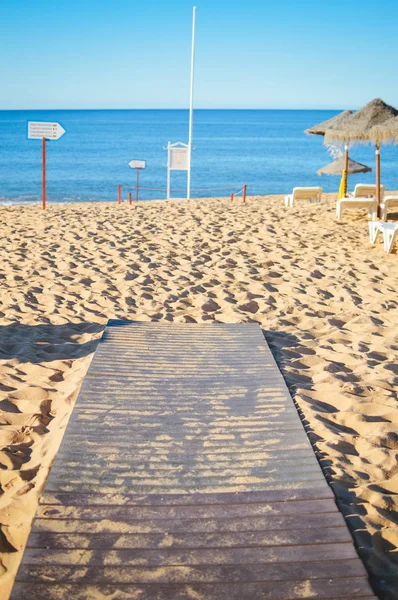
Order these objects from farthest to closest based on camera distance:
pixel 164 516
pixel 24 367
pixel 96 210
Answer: pixel 96 210 → pixel 24 367 → pixel 164 516

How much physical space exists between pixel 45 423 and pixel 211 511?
1.35m

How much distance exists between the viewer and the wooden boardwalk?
7.19 ft

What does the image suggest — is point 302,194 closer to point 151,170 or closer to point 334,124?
point 334,124

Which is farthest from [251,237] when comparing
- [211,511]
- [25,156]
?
[25,156]

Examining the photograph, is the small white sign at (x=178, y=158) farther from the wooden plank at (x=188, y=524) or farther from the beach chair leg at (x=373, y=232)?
the wooden plank at (x=188, y=524)

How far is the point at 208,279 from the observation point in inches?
272

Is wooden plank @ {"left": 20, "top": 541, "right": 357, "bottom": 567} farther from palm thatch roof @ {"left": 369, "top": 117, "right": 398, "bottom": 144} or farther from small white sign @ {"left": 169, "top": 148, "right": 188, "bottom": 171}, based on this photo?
small white sign @ {"left": 169, "top": 148, "right": 188, "bottom": 171}

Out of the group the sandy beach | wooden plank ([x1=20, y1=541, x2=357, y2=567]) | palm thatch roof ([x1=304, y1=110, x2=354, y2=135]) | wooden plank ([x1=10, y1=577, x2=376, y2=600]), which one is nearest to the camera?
wooden plank ([x1=10, y1=577, x2=376, y2=600])

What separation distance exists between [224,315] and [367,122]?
736 cm

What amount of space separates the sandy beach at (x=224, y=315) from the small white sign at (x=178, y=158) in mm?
5659

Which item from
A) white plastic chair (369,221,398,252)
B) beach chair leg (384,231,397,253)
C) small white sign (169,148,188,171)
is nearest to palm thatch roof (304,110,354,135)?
white plastic chair (369,221,398,252)

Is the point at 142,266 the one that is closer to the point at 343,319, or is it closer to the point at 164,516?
the point at 343,319

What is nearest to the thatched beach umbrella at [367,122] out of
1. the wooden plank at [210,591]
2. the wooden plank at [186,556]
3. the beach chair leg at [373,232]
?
the beach chair leg at [373,232]

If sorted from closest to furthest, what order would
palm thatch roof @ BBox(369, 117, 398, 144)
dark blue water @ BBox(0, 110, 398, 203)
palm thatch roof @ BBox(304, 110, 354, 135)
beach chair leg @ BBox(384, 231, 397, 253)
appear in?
1. beach chair leg @ BBox(384, 231, 397, 253)
2. palm thatch roof @ BBox(369, 117, 398, 144)
3. palm thatch roof @ BBox(304, 110, 354, 135)
4. dark blue water @ BBox(0, 110, 398, 203)
